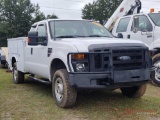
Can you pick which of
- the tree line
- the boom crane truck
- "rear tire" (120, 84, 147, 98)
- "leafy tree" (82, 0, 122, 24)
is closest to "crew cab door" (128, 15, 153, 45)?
the boom crane truck

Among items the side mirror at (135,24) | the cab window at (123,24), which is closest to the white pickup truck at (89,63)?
the side mirror at (135,24)

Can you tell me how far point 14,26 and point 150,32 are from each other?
4380 centimetres

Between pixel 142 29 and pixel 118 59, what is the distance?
12.9 feet

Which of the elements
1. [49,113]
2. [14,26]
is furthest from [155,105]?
[14,26]

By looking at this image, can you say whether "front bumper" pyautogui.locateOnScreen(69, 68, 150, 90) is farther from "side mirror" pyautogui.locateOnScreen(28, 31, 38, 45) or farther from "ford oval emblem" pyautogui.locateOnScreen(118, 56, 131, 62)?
"side mirror" pyautogui.locateOnScreen(28, 31, 38, 45)

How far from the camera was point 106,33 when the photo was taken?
23.2ft

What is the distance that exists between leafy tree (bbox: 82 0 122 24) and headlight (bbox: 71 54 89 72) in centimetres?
5010

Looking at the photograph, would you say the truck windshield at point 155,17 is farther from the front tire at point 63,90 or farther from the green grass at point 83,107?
the front tire at point 63,90

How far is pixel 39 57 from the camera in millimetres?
6977

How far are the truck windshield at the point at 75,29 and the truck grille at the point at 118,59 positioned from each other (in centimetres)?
144

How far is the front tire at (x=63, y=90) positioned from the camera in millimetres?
5535

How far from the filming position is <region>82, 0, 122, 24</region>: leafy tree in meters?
55.5

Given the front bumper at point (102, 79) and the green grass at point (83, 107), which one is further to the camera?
the green grass at point (83, 107)

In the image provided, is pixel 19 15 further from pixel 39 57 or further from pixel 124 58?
pixel 124 58
